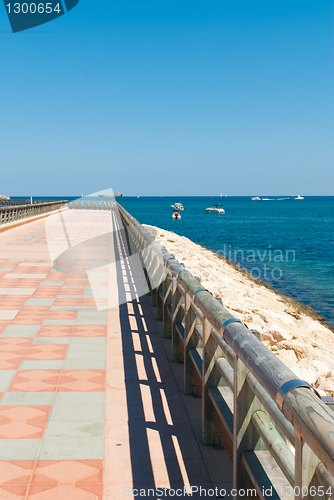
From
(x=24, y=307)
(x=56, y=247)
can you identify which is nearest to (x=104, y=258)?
(x=56, y=247)

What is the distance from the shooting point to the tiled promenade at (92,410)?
10.0 feet

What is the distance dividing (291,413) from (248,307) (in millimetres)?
8002

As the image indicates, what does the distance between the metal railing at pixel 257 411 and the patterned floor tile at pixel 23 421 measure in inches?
50.7

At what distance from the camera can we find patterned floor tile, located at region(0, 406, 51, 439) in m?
3.60

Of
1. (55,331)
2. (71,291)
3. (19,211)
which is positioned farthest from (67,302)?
(19,211)

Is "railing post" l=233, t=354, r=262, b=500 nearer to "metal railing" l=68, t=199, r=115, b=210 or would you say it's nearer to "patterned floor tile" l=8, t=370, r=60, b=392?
"patterned floor tile" l=8, t=370, r=60, b=392

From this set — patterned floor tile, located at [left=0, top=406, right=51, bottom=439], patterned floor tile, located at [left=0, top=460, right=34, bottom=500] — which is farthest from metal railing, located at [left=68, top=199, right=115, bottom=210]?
patterned floor tile, located at [left=0, top=460, right=34, bottom=500]

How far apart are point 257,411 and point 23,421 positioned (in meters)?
2.19

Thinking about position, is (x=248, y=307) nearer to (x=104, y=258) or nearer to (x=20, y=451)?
(x=104, y=258)

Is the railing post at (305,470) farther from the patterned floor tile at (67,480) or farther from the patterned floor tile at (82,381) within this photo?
the patterned floor tile at (82,381)

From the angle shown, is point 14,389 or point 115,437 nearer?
point 115,437

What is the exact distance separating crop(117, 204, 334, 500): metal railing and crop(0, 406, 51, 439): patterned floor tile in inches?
50.7

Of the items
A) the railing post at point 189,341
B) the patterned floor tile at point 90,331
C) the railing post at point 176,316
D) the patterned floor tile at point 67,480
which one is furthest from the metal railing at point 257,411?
the patterned floor tile at point 90,331

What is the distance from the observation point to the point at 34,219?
31.4 m
